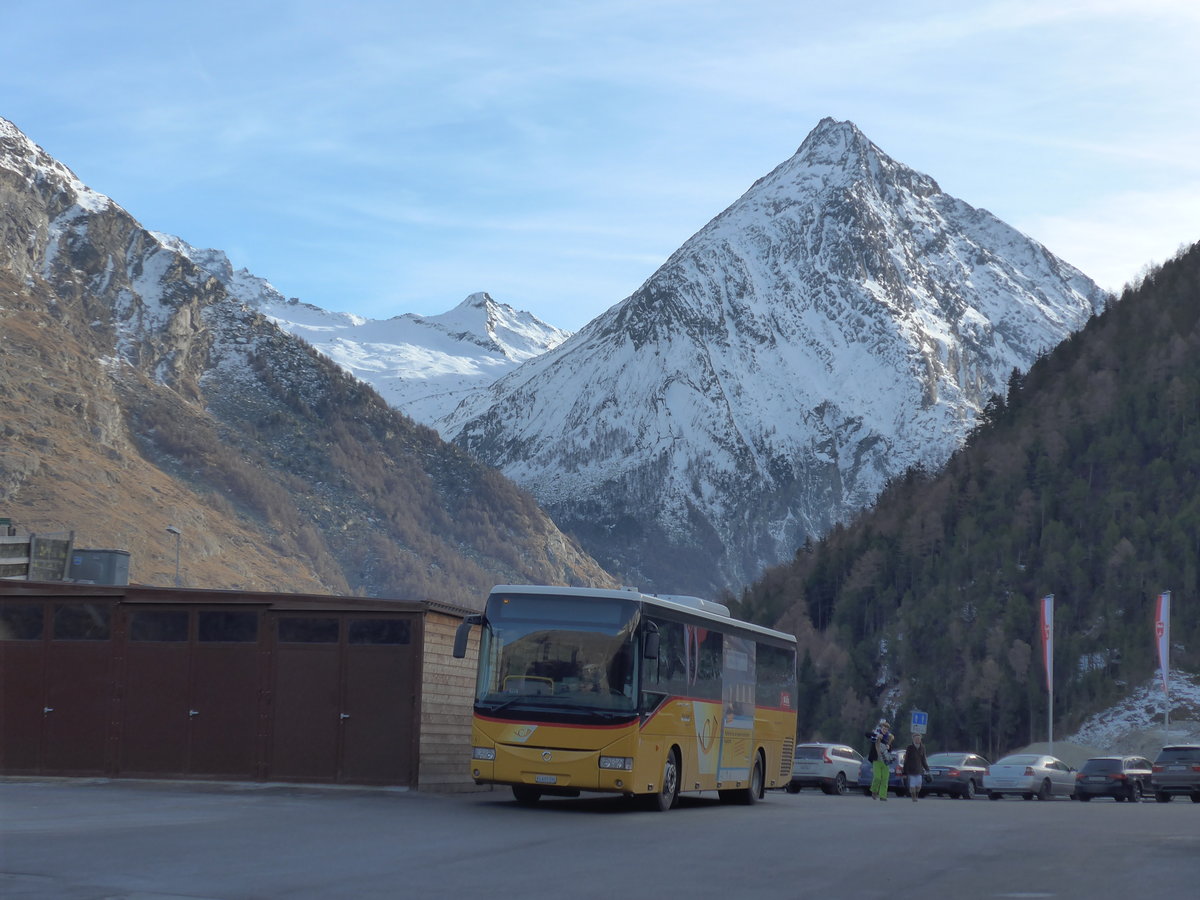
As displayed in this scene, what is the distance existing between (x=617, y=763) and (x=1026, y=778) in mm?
27990

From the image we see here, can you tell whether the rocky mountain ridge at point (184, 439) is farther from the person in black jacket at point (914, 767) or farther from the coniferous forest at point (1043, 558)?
the person in black jacket at point (914, 767)

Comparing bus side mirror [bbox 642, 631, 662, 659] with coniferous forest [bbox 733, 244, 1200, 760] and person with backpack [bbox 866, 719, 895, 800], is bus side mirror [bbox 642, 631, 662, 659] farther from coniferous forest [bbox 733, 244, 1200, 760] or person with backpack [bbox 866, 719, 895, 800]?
coniferous forest [bbox 733, 244, 1200, 760]

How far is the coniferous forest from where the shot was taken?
344 ft

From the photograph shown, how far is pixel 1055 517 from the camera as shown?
385 ft

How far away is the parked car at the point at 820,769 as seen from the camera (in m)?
45.6

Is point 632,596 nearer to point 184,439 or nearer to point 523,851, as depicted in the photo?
point 523,851

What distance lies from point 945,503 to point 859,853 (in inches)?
4646

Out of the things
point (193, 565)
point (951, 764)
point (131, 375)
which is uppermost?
point (131, 375)

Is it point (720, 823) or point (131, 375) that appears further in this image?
point (131, 375)

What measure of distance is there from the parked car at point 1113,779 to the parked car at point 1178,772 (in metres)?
3.90

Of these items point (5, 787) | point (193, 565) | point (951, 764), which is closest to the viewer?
point (5, 787)

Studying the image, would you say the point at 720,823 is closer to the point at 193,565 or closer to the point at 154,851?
the point at 154,851

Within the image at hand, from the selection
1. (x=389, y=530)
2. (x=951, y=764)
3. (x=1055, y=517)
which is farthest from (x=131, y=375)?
(x=951, y=764)

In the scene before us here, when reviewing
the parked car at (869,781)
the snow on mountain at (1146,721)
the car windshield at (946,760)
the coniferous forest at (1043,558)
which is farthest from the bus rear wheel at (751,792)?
the coniferous forest at (1043,558)
